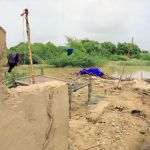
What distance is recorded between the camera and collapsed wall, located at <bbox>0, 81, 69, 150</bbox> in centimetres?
519

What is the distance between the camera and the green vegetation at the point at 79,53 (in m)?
28.3

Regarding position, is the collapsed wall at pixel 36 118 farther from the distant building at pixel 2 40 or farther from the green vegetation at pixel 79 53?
the green vegetation at pixel 79 53

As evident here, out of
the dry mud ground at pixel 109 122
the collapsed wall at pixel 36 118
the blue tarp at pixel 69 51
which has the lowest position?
the dry mud ground at pixel 109 122

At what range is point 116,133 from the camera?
383 inches

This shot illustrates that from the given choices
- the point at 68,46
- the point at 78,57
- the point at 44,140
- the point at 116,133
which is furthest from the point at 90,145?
the point at 68,46

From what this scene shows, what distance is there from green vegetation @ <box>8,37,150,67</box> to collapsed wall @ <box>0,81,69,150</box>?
1548cm

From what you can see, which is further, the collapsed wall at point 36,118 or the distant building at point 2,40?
the collapsed wall at point 36,118

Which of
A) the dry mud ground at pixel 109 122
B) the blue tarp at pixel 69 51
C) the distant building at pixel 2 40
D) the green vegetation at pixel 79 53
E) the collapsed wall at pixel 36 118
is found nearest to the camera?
the distant building at pixel 2 40

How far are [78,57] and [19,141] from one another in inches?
916

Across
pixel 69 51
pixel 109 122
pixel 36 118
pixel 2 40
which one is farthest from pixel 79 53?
pixel 2 40

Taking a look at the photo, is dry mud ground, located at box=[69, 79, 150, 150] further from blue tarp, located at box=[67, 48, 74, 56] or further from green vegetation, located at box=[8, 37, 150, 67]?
blue tarp, located at box=[67, 48, 74, 56]

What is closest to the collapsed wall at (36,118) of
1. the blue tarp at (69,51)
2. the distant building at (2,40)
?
the distant building at (2,40)

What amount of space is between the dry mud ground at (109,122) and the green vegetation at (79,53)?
26.9 feet

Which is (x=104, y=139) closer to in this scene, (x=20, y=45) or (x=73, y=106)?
(x=73, y=106)
